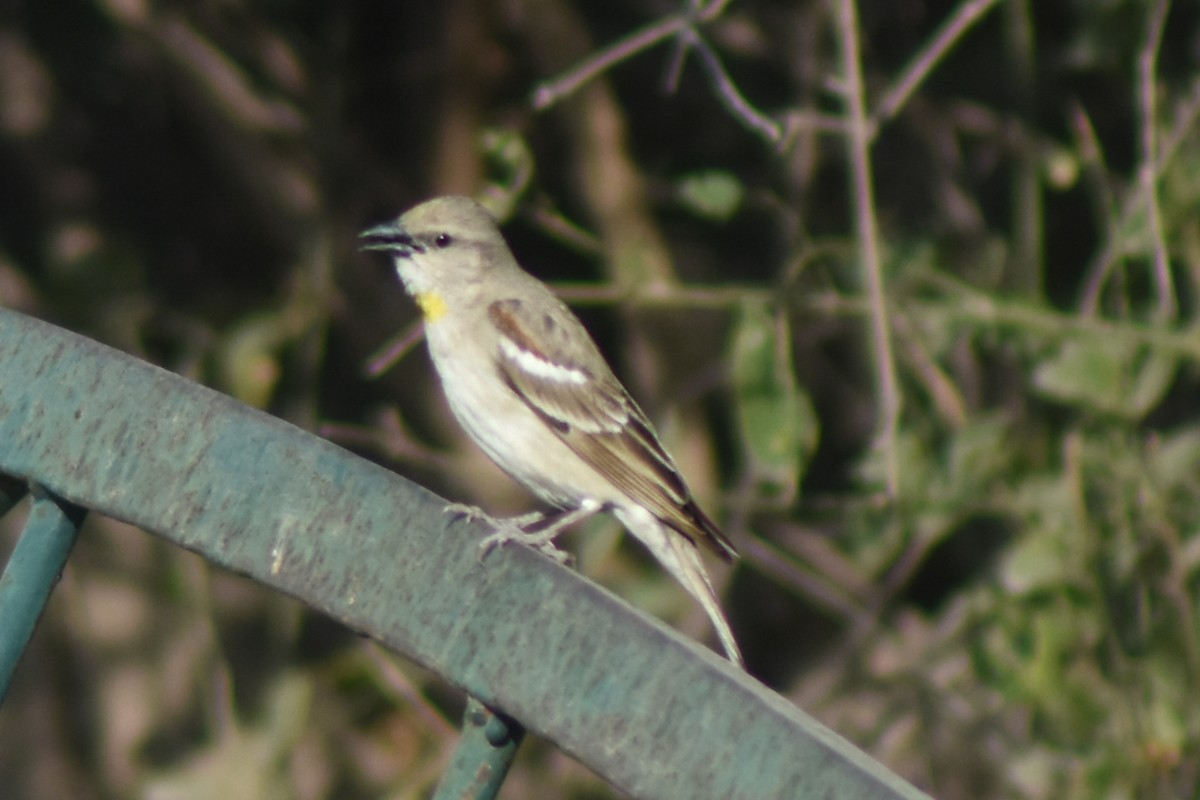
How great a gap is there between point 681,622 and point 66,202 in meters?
2.78

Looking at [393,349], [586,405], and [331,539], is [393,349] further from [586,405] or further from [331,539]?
[331,539]

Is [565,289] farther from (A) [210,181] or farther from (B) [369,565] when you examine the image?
(B) [369,565]

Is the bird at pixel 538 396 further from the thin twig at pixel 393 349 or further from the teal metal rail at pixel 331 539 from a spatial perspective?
the teal metal rail at pixel 331 539

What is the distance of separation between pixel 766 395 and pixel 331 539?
2588 mm

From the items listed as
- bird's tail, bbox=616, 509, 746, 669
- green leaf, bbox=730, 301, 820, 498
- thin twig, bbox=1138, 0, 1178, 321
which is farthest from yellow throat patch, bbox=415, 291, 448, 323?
thin twig, bbox=1138, 0, 1178, 321

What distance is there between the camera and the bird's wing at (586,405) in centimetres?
451

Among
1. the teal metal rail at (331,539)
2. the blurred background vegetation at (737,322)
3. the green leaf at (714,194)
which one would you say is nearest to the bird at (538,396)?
the blurred background vegetation at (737,322)

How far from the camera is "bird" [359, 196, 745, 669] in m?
4.54

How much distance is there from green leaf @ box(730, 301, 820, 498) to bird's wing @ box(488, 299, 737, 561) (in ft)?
A: 0.82

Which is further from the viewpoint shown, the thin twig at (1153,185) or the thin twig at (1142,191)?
the thin twig at (1142,191)

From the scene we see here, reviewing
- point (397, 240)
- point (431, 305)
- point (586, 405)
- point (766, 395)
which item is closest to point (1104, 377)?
point (766, 395)

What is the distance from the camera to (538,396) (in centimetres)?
475

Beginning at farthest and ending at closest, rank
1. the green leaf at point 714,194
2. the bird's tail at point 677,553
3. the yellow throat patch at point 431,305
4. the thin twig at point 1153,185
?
the yellow throat patch at point 431,305
the green leaf at point 714,194
the bird's tail at point 677,553
the thin twig at point 1153,185

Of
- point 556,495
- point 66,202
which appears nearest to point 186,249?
point 66,202
